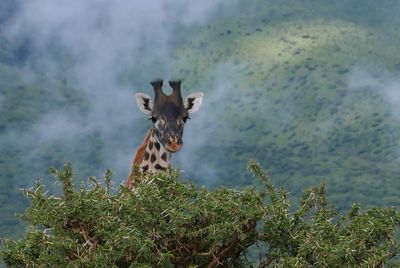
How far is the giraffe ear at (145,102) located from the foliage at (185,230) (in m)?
9.46

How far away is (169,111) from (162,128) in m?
0.52

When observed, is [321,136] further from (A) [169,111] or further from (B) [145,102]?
(A) [169,111]

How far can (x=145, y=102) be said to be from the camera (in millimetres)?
22766

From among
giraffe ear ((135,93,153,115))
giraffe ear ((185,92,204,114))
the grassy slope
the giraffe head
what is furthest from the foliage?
the grassy slope

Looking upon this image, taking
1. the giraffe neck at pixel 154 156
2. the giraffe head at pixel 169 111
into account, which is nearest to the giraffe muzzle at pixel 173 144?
the giraffe head at pixel 169 111

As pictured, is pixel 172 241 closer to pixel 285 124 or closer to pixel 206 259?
pixel 206 259

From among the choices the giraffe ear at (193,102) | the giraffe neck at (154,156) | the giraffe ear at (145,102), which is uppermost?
the giraffe ear at (193,102)

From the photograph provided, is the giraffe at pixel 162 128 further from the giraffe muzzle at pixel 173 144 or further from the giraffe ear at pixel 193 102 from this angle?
the giraffe ear at pixel 193 102

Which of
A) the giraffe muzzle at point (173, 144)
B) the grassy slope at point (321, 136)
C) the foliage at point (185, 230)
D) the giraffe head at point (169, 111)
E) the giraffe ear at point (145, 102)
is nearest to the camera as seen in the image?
the foliage at point (185, 230)

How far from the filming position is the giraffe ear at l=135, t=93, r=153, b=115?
74.1ft

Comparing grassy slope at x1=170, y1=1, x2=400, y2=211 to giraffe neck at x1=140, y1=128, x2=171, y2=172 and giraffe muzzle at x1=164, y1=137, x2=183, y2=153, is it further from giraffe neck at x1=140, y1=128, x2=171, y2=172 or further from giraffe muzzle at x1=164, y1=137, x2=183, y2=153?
giraffe muzzle at x1=164, y1=137, x2=183, y2=153

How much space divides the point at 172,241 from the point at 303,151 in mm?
161820

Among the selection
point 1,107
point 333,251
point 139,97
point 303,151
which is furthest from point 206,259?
point 1,107

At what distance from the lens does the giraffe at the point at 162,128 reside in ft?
70.1
